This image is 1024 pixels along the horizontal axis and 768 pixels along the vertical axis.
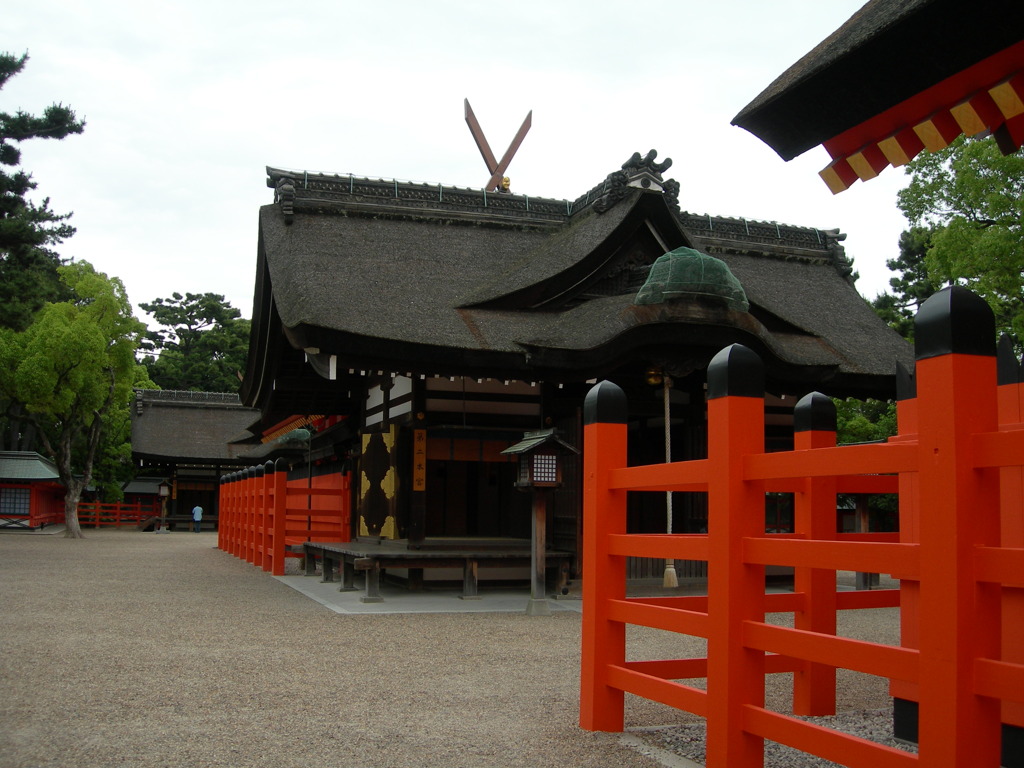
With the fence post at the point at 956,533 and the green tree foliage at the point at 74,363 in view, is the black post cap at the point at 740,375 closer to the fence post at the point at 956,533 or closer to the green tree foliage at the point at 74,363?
the fence post at the point at 956,533

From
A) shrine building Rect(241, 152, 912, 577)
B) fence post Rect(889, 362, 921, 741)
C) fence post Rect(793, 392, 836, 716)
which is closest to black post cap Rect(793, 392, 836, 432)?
fence post Rect(793, 392, 836, 716)

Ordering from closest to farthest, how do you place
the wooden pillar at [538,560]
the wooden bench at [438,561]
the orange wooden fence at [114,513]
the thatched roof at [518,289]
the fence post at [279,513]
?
the wooden pillar at [538,560]
the wooden bench at [438,561]
the thatched roof at [518,289]
the fence post at [279,513]
the orange wooden fence at [114,513]

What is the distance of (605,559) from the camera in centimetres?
434

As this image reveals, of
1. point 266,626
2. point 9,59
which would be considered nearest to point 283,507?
point 266,626

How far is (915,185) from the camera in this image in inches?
623

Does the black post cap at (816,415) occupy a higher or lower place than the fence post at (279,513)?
higher

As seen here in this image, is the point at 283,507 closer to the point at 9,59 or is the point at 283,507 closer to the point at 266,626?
the point at 266,626

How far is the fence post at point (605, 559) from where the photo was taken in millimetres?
4340

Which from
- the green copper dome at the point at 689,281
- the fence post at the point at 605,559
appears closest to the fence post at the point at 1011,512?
the fence post at the point at 605,559

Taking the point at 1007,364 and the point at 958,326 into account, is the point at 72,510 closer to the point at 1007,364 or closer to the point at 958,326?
the point at 1007,364

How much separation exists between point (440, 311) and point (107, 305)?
16765 millimetres

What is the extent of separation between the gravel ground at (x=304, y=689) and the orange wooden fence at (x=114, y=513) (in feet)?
85.1

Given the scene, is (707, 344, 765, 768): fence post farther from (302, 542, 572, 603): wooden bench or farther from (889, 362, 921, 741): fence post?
(302, 542, 572, 603): wooden bench

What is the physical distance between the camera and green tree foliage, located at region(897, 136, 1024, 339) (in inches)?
546
